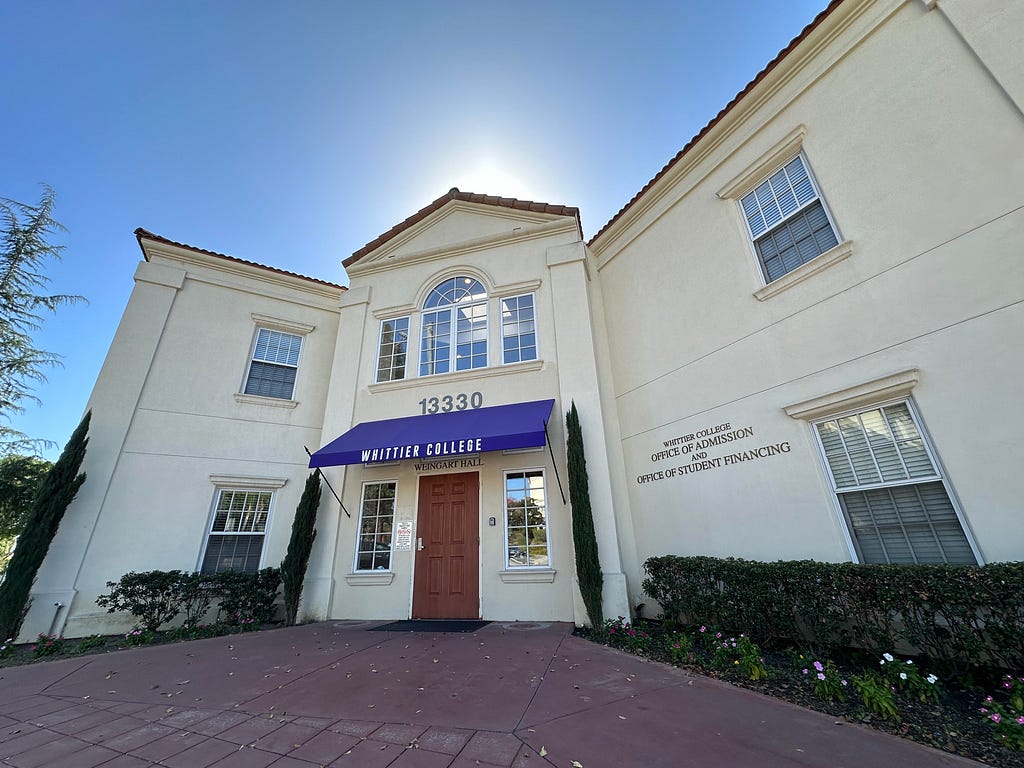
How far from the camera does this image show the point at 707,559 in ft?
19.3

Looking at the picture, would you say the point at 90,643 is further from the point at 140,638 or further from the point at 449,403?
the point at 449,403

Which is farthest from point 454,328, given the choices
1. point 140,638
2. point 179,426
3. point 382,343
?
point 140,638

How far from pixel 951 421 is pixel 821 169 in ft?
13.1

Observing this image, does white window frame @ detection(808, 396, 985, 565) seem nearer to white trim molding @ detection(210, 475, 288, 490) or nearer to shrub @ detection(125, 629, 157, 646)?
white trim molding @ detection(210, 475, 288, 490)

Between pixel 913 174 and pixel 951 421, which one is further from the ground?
pixel 913 174

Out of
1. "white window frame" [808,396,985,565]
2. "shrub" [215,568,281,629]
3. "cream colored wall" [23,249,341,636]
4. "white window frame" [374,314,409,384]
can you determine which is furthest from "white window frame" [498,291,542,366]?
"shrub" [215,568,281,629]

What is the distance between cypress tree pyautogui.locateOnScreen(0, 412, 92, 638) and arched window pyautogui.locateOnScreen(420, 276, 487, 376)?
6.68 m

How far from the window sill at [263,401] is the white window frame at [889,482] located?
418 inches

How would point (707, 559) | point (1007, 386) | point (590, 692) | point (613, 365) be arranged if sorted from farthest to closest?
point (613, 365), point (707, 559), point (1007, 386), point (590, 692)

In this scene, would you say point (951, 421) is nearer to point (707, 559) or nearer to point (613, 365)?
point (707, 559)

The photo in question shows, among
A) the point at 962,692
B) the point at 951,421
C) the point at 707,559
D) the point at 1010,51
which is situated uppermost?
the point at 1010,51

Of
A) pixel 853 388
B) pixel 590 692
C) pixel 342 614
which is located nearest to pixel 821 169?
pixel 853 388

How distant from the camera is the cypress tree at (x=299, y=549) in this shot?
7832mm

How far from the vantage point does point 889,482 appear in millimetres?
4988
